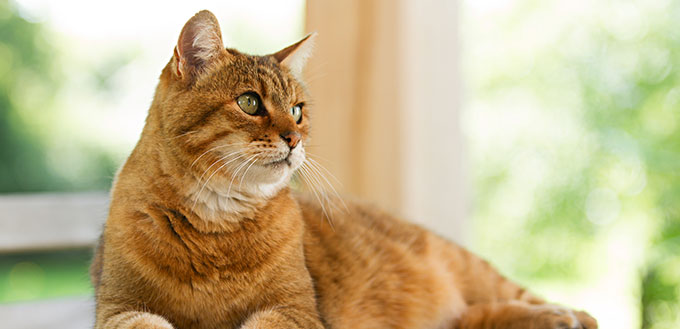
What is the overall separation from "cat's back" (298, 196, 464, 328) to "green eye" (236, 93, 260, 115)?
1.03 ft

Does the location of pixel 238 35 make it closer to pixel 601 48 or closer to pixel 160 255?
pixel 160 255

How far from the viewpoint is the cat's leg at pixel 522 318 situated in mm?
1164

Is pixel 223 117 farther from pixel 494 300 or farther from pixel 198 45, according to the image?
pixel 494 300

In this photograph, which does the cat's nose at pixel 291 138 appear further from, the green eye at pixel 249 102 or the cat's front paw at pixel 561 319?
the cat's front paw at pixel 561 319

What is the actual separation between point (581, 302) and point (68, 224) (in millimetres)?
2096

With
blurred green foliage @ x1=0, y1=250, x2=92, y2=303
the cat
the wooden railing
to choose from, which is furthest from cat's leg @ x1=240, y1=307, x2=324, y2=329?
blurred green foliage @ x1=0, y1=250, x2=92, y2=303

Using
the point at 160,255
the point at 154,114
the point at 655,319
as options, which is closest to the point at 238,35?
the point at 154,114

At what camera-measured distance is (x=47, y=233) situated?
1949 mm

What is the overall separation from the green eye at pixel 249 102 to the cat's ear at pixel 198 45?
0.08m

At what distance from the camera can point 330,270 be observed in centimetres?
117

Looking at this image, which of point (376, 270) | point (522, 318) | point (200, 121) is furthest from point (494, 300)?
point (200, 121)

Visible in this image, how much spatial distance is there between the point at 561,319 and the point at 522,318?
0.24 feet

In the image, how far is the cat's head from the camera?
0.93 meters

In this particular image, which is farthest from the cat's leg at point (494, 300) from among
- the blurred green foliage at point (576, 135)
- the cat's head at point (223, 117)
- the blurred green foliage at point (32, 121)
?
the blurred green foliage at point (32, 121)
